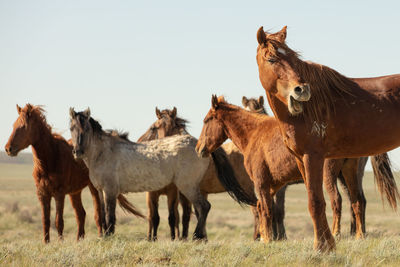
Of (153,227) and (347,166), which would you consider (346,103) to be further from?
(153,227)

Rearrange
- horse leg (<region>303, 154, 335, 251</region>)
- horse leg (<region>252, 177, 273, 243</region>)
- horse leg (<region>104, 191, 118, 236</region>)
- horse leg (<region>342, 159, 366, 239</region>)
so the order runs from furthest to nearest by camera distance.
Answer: horse leg (<region>104, 191, 118, 236</region>)
horse leg (<region>342, 159, 366, 239</region>)
horse leg (<region>252, 177, 273, 243</region>)
horse leg (<region>303, 154, 335, 251</region>)

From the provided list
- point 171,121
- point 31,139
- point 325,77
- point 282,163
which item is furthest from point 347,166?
point 31,139

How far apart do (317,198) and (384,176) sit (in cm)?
540

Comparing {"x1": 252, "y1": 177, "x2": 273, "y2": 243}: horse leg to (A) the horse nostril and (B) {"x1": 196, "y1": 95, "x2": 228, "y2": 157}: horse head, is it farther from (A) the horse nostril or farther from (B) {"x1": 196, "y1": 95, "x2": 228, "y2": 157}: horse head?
(A) the horse nostril

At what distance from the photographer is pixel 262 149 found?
848 centimetres

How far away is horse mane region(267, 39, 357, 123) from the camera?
19.7 feet

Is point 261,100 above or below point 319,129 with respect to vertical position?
above

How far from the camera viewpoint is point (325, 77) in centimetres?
620

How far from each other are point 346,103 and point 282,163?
87.3 inches

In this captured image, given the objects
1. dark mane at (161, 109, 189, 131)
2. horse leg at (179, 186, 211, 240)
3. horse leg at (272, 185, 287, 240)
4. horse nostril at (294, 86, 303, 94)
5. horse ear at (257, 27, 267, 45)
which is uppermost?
horse ear at (257, 27, 267, 45)

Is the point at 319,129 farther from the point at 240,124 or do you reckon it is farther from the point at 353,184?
the point at 353,184

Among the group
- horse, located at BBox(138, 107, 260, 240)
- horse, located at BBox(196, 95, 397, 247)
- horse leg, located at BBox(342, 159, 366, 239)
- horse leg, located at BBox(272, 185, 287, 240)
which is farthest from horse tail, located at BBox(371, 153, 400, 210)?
horse, located at BBox(138, 107, 260, 240)

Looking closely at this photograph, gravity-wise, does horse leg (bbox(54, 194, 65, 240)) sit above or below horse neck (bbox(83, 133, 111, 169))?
below

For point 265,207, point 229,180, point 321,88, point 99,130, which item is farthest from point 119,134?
point 321,88
